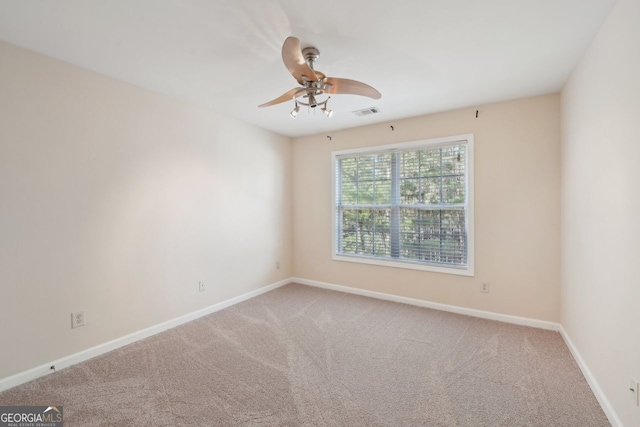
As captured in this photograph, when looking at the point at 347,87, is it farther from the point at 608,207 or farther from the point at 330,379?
the point at 330,379

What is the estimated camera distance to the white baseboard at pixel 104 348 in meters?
2.08

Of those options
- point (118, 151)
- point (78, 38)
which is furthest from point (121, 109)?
point (78, 38)

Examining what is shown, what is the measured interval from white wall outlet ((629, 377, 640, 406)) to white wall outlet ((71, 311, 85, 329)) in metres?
3.74

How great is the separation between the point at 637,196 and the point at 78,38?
11.5 ft

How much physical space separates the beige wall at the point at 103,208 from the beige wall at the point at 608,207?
3552 mm

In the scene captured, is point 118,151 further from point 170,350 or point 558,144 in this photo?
point 558,144

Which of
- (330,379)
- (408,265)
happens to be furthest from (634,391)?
(408,265)

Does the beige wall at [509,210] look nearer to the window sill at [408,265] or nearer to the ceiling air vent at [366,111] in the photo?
the window sill at [408,265]

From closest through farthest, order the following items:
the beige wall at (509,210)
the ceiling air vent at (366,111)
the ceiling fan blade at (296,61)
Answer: the ceiling fan blade at (296,61)
the beige wall at (509,210)
the ceiling air vent at (366,111)

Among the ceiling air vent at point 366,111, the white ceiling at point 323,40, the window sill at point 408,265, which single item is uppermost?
the ceiling air vent at point 366,111

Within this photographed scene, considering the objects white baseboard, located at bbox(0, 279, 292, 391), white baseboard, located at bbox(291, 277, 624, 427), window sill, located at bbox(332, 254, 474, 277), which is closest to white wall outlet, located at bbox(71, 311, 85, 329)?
white baseboard, located at bbox(0, 279, 292, 391)

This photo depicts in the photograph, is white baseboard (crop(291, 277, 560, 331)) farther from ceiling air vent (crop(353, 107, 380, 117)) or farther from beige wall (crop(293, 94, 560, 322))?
ceiling air vent (crop(353, 107, 380, 117))

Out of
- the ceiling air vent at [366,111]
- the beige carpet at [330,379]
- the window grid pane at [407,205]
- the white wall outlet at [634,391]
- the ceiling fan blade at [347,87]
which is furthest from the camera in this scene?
the window grid pane at [407,205]

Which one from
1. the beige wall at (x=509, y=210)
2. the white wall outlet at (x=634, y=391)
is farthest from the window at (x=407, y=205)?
the white wall outlet at (x=634, y=391)
